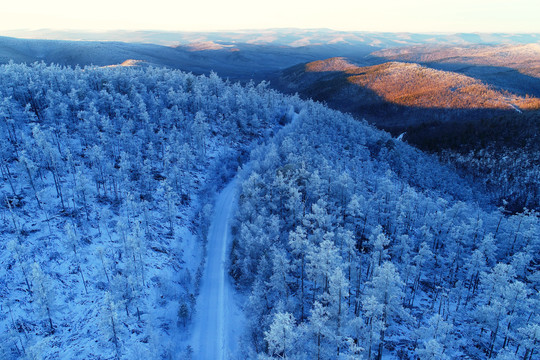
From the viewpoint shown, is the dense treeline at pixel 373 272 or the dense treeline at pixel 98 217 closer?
the dense treeline at pixel 373 272

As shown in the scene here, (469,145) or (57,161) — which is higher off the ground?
(57,161)

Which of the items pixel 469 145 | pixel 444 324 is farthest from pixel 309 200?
pixel 469 145

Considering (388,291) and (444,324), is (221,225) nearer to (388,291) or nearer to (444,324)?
(388,291)

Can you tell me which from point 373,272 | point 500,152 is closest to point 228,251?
point 373,272

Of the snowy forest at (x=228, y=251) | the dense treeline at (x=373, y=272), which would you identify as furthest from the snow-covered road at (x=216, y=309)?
the dense treeline at (x=373, y=272)

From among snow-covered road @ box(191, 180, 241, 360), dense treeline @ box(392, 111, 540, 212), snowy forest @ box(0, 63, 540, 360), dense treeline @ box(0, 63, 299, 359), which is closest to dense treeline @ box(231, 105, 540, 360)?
snowy forest @ box(0, 63, 540, 360)

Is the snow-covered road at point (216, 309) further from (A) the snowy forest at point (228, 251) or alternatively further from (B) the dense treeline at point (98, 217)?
(B) the dense treeline at point (98, 217)
